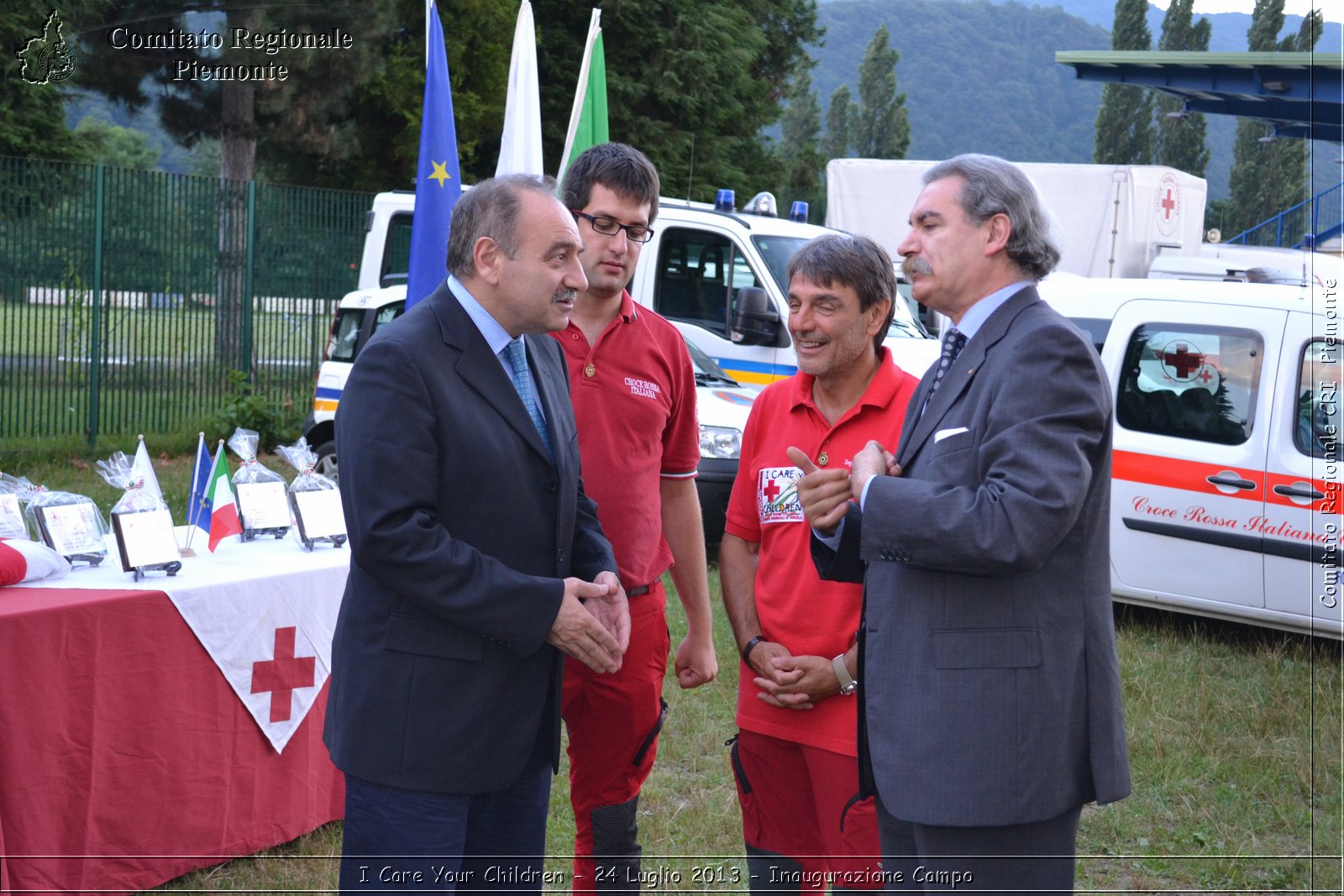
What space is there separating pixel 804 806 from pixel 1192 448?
4.34 m

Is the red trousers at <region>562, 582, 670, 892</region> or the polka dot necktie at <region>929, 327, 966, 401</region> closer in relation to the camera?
the polka dot necktie at <region>929, 327, 966, 401</region>

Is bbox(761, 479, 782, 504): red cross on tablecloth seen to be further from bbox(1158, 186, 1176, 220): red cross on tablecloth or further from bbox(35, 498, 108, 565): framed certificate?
bbox(1158, 186, 1176, 220): red cross on tablecloth

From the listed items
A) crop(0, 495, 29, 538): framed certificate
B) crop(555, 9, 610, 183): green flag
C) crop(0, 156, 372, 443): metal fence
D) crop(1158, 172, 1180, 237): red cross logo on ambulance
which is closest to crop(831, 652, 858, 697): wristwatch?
crop(0, 495, 29, 538): framed certificate

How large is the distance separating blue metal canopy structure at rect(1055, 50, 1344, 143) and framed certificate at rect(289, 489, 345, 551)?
1945 cm

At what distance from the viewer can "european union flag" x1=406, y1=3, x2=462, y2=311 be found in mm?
5043

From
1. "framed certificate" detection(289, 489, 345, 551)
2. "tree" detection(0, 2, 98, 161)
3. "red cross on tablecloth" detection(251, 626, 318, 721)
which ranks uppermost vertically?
"tree" detection(0, 2, 98, 161)

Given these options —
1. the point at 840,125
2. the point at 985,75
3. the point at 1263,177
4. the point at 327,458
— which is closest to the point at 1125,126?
the point at 1263,177

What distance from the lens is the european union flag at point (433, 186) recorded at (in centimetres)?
504

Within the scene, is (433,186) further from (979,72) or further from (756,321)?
A: (979,72)

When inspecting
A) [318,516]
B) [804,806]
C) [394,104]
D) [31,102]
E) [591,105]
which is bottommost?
[804,806]

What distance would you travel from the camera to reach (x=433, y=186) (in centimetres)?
505

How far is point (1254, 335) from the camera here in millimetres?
6266

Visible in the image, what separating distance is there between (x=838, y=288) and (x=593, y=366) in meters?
0.72

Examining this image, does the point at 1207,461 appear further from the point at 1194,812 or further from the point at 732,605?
the point at 732,605
